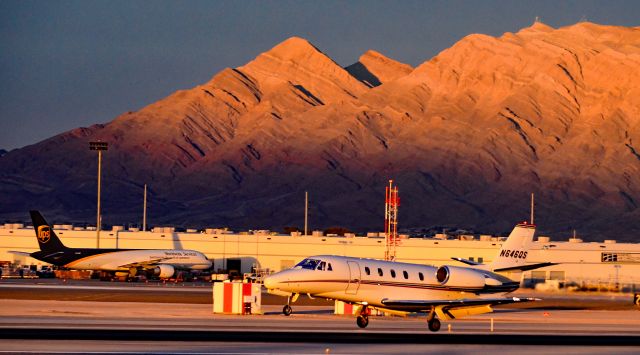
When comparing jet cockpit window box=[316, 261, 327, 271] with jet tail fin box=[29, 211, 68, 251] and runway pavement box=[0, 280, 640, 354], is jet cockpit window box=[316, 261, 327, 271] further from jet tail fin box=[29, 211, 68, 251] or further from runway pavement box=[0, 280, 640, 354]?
jet tail fin box=[29, 211, 68, 251]

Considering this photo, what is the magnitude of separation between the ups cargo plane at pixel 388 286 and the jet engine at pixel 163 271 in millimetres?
75355

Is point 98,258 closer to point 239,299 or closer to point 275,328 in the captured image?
point 239,299

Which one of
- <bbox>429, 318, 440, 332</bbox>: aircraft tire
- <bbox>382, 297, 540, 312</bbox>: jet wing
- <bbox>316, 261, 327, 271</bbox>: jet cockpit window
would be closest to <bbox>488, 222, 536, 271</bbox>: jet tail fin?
<bbox>382, 297, 540, 312</bbox>: jet wing

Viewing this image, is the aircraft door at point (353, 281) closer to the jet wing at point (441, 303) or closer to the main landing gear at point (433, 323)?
the jet wing at point (441, 303)

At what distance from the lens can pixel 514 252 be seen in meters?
65.3

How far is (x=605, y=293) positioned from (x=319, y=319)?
1717 inches

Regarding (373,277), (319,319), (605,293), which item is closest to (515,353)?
(373,277)

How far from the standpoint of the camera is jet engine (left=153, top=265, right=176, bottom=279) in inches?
5261

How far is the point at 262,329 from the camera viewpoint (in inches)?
2197

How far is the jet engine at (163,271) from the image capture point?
133625 mm

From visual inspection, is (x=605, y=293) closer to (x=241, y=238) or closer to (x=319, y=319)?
(x=319, y=319)

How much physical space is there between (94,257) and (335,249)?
3060 centimetres

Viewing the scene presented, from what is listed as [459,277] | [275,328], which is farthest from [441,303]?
[275,328]

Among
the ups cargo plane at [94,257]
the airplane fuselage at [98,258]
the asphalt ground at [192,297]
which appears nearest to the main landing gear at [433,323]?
the asphalt ground at [192,297]
